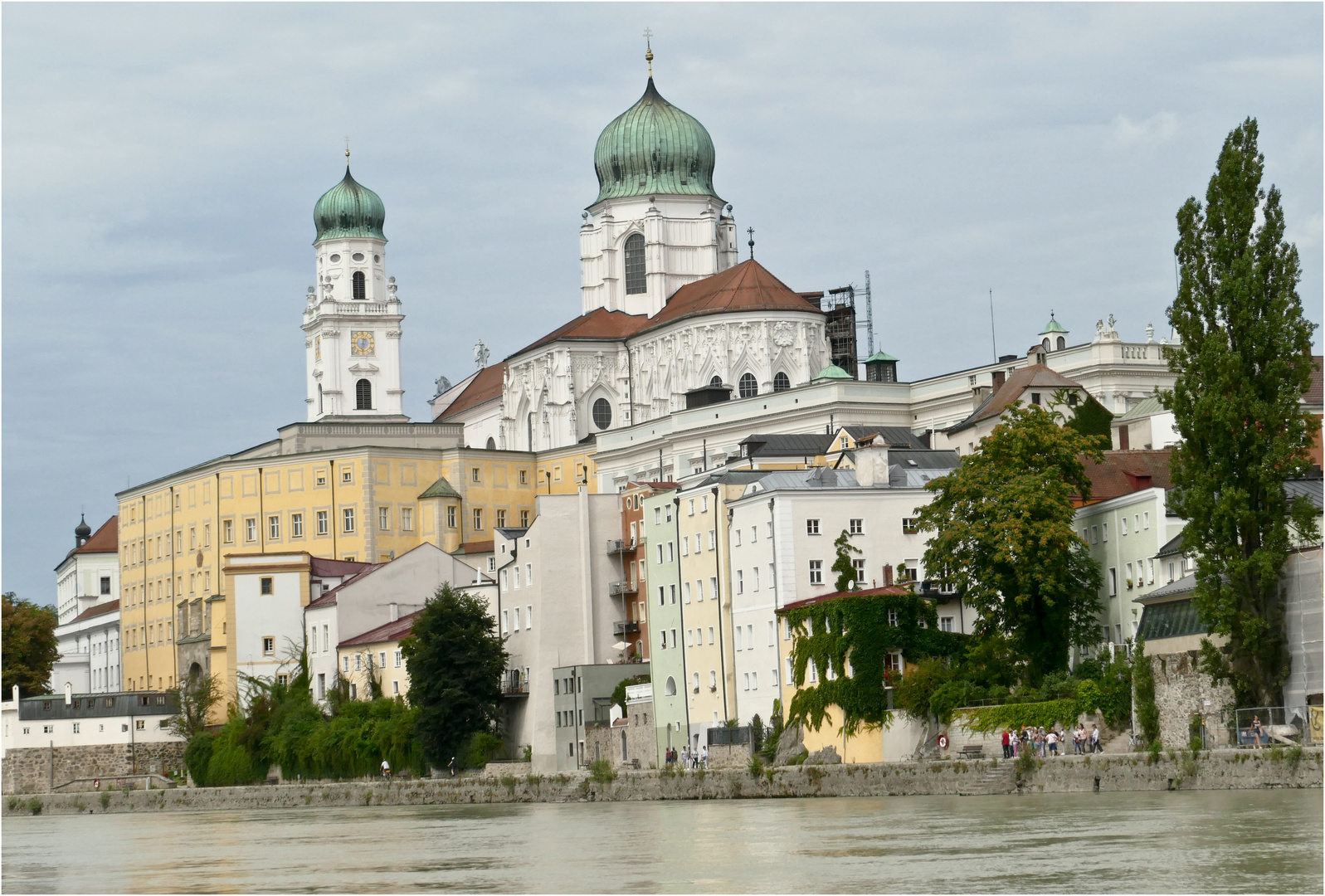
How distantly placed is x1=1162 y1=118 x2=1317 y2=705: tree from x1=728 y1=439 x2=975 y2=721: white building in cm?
1890

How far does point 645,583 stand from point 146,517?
188 ft

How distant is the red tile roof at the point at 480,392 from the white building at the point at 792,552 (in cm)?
7211

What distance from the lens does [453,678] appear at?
88.2 m

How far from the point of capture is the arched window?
14362 centimetres

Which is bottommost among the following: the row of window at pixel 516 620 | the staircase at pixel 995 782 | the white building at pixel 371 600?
the staircase at pixel 995 782

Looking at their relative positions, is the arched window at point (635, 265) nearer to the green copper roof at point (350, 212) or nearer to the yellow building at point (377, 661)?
the green copper roof at point (350, 212)

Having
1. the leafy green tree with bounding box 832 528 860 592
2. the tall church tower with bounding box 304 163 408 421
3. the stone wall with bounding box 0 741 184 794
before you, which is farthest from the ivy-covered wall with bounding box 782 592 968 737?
the tall church tower with bounding box 304 163 408 421

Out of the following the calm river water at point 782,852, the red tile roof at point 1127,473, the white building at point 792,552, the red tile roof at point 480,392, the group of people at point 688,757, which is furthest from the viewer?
the red tile roof at point 480,392

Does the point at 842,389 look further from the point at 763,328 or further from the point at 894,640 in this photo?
the point at 894,640

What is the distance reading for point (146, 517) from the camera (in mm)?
137875

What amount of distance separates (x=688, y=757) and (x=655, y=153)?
2764 inches

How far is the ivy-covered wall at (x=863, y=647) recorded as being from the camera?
68438 millimetres

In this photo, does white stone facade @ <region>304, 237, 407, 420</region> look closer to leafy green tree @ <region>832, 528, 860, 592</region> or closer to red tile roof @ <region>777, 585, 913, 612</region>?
leafy green tree @ <region>832, 528, 860, 592</region>

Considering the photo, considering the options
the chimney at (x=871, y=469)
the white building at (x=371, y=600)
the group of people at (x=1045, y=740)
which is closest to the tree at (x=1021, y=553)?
the group of people at (x=1045, y=740)
